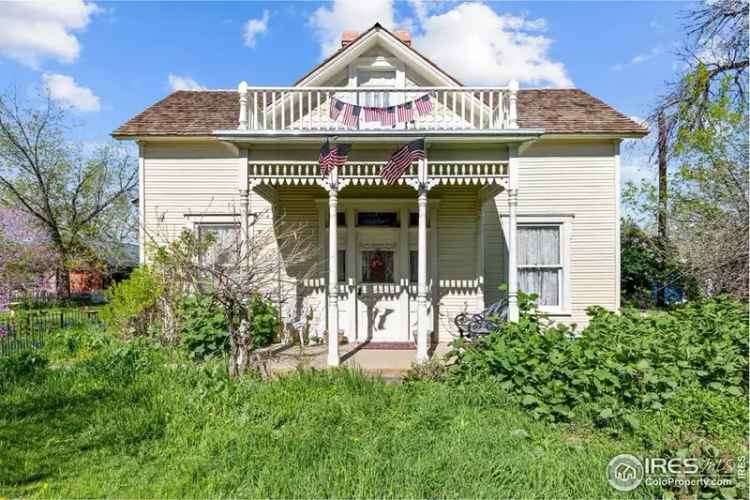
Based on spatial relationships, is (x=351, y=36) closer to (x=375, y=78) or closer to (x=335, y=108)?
(x=375, y=78)

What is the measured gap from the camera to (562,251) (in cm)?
880

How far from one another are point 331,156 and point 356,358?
A: 140 inches

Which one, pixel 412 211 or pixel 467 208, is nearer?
pixel 412 211

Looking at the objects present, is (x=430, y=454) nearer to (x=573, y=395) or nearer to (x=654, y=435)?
(x=573, y=395)

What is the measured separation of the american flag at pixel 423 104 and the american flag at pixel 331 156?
1.44 meters

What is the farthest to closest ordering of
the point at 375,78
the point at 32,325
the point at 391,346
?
the point at 375,78, the point at 32,325, the point at 391,346

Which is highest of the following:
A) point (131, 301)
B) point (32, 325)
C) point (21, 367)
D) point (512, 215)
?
point (512, 215)

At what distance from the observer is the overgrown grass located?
9.86 ft

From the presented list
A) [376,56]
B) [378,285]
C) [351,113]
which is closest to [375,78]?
[376,56]

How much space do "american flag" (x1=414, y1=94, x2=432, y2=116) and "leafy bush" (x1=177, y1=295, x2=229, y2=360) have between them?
16.3 ft

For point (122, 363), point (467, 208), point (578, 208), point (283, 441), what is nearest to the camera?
point (283, 441)

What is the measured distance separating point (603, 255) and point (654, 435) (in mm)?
6038

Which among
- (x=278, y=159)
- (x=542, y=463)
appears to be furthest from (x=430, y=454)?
(x=278, y=159)

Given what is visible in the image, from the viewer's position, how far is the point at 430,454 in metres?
3.36
